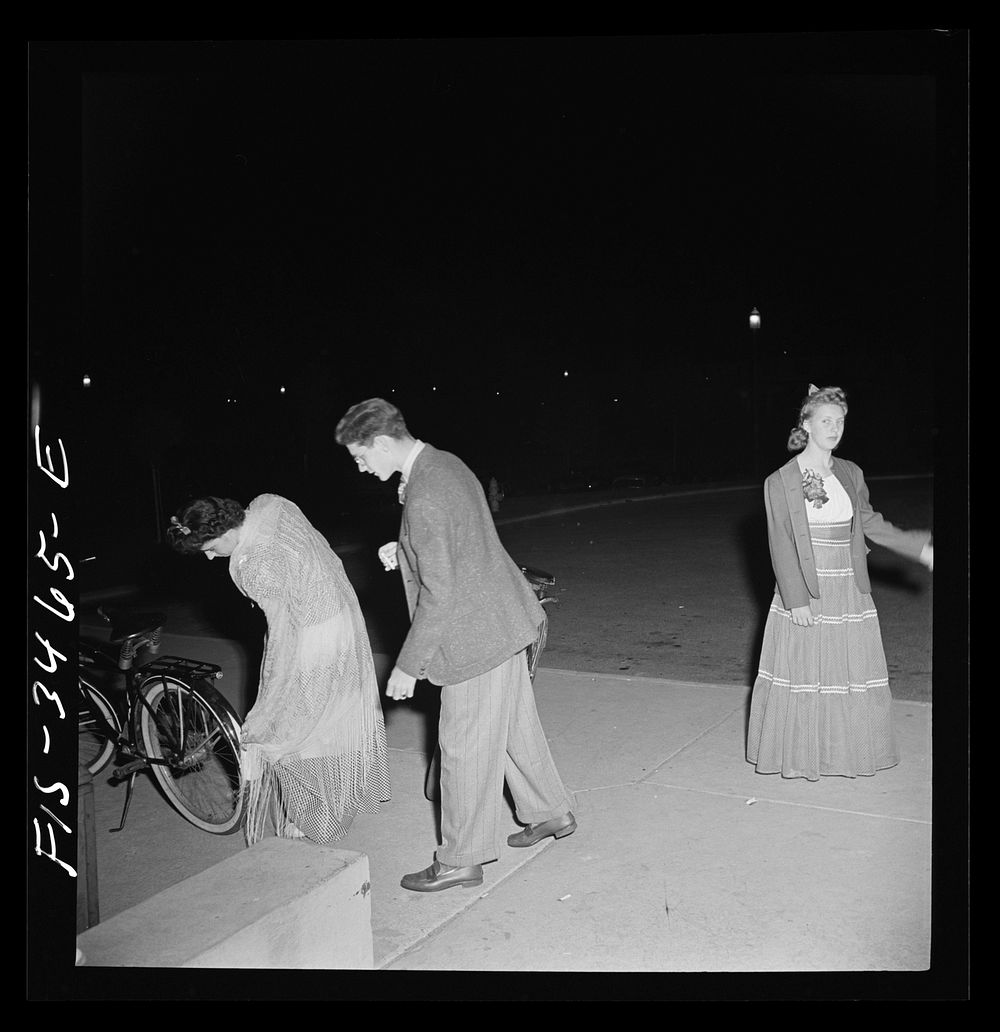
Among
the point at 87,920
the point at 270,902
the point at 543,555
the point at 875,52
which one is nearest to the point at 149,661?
the point at 87,920

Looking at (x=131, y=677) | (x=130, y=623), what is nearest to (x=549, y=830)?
(x=131, y=677)

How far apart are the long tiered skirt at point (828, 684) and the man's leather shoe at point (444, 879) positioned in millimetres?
1676

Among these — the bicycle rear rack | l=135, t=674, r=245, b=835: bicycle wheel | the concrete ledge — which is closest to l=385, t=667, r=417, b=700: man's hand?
the concrete ledge

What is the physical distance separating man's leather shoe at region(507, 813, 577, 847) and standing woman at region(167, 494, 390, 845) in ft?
2.14

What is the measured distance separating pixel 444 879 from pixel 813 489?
229 cm

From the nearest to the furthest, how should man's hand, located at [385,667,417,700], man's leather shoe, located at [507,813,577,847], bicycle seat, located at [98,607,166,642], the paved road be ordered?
1. man's hand, located at [385,667,417,700]
2. man's leather shoe, located at [507,813,577,847]
3. bicycle seat, located at [98,607,166,642]
4. the paved road

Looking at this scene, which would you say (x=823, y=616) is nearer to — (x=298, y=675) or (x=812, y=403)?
(x=812, y=403)

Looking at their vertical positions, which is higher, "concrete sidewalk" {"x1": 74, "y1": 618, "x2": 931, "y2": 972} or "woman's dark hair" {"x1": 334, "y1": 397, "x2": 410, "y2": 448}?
"woman's dark hair" {"x1": 334, "y1": 397, "x2": 410, "y2": 448}

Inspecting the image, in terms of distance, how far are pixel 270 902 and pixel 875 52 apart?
350cm

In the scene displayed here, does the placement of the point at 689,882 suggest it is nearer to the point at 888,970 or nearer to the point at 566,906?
the point at 566,906

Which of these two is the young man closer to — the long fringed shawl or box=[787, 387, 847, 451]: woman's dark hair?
the long fringed shawl

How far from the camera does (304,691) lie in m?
4.13

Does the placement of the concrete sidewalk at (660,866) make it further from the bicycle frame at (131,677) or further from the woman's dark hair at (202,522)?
the woman's dark hair at (202,522)

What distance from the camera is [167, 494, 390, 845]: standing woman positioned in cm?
409
